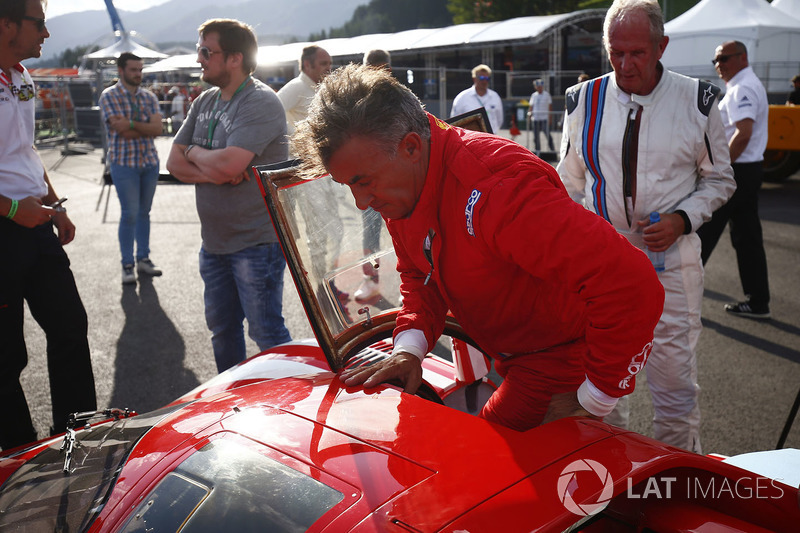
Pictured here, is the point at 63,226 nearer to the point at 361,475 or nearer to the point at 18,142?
the point at 18,142

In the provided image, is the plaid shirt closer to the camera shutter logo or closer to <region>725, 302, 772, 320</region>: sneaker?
<region>725, 302, 772, 320</region>: sneaker

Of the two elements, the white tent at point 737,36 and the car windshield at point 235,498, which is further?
the white tent at point 737,36

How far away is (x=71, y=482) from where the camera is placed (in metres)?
1.54

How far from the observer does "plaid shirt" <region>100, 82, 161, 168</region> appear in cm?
614

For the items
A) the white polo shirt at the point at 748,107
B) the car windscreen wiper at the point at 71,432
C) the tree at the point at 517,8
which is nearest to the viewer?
the car windscreen wiper at the point at 71,432

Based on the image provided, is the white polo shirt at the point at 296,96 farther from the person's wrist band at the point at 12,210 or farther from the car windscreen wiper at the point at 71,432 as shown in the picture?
the car windscreen wiper at the point at 71,432

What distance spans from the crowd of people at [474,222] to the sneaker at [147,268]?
10.7 feet

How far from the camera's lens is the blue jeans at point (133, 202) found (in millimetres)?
6129

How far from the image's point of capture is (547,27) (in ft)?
79.4

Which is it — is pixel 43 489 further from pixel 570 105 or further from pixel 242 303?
pixel 570 105

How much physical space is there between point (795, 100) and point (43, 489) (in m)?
14.2

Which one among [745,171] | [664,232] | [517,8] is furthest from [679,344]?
[517,8]

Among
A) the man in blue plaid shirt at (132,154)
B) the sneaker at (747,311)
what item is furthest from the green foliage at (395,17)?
the sneaker at (747,311)
